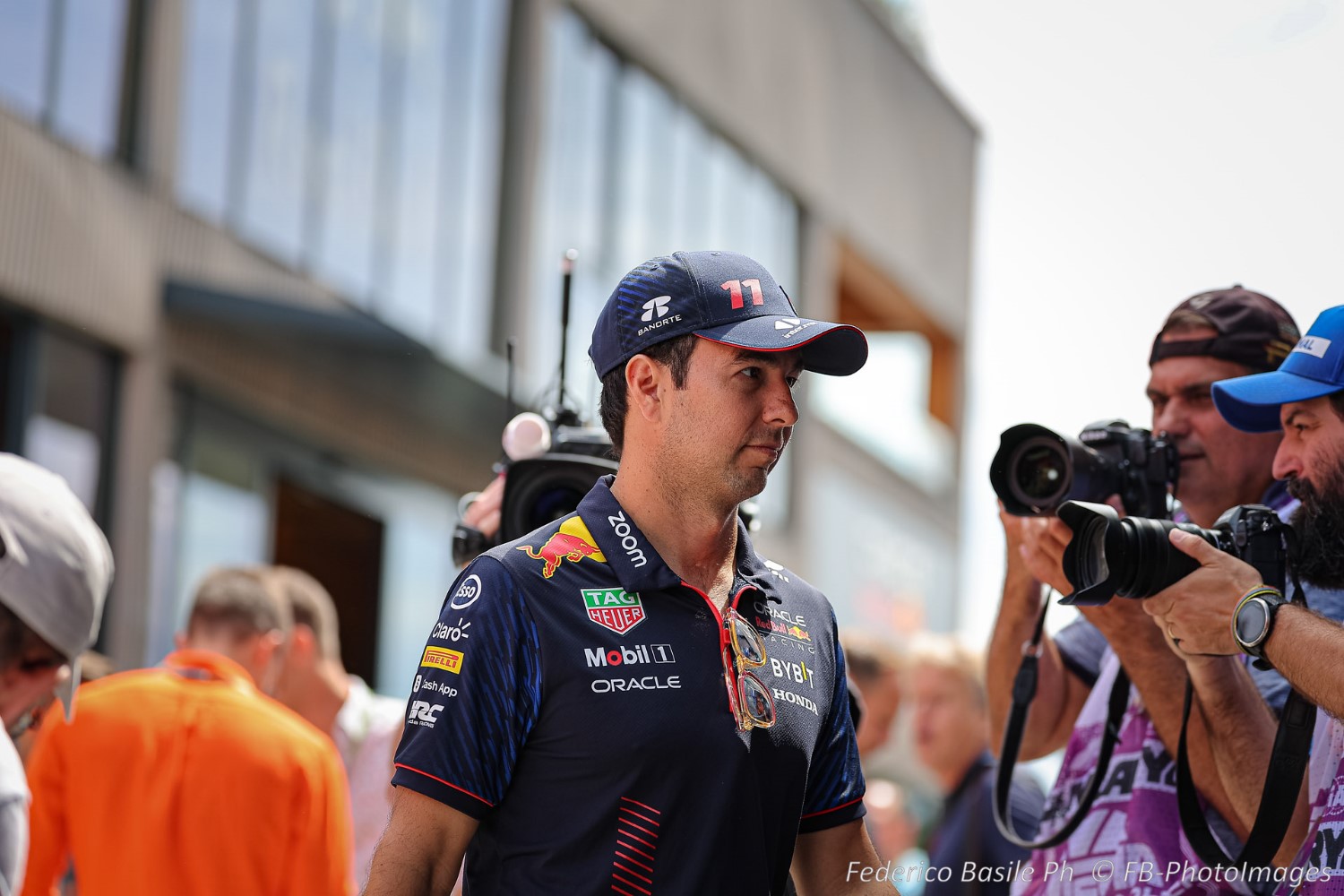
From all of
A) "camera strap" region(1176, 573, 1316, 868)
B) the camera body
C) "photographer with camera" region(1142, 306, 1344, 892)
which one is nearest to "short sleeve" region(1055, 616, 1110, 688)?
"photographer with camera" region(1142, 306, 1344, 892)

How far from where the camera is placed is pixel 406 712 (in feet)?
8.44

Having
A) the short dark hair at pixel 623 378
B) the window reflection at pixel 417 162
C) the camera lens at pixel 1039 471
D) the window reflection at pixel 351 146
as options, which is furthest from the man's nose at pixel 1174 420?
the window reflection at pixel 417 162

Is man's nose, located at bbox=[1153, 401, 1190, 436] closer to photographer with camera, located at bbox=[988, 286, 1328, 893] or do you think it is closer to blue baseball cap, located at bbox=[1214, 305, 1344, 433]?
photographer with camera, located at bbox=[988, 286, 1328, 893]

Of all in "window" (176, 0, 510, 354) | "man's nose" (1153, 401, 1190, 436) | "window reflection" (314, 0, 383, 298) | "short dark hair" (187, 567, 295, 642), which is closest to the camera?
"man's nose" (1153, 401, 1190, 436)

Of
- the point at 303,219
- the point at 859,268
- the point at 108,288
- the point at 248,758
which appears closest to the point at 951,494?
the point at 859,268

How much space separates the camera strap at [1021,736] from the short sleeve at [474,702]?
1.47 meters

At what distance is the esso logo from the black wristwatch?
50.4 inches

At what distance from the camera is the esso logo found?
2.58 meters

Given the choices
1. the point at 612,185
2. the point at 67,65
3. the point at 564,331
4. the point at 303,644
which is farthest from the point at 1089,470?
the point at 612,185

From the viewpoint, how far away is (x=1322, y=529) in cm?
302

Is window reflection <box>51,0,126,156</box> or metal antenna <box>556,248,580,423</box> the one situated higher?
window reflection <box>51,0,126,156</box>

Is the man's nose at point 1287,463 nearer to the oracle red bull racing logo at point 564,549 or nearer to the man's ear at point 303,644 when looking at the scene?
the oracle red bull racing logo at point 564,549

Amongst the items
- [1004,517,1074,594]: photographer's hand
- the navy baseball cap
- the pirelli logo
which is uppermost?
the navy baseball cap

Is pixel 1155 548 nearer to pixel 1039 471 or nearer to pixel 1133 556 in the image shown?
pixel 1133 556
